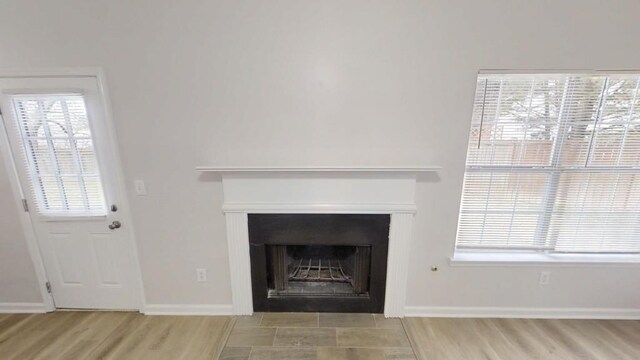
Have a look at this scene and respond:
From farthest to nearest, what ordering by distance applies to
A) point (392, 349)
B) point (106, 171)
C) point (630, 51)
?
point (106, 171) → point (392, 349) → point (630, 51)

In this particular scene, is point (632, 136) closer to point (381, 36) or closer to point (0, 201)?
point (381, 36)

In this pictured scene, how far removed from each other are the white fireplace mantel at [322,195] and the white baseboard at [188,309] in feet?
2.10

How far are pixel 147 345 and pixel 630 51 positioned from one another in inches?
160

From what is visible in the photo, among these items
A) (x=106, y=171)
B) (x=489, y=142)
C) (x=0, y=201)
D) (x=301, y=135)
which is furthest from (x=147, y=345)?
(x=489, y=142)

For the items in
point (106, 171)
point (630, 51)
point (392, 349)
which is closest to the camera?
point (630, 51)

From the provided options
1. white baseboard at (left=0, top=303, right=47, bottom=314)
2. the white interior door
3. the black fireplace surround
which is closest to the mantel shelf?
the black fireplace surround

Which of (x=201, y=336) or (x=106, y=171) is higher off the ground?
(x=106, y=171)

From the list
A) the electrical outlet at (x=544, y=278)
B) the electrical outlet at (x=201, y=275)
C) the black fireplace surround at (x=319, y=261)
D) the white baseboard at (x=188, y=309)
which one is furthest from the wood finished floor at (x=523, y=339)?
the electrical outlet at (x=201, y=275)

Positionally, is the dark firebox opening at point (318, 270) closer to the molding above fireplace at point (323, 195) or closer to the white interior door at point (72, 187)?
the molding above fireplace at point (323, 195)

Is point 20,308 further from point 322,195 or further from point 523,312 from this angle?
point 523,312

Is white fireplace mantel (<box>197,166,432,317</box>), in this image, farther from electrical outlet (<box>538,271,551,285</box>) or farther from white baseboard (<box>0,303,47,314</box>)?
white baseboard (<box>0,303,47,314</box>)

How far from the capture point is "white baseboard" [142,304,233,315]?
219 centimetres

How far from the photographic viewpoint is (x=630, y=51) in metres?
1.72

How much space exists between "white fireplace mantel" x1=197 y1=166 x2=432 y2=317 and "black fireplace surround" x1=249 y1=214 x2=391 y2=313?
2.9 inches
